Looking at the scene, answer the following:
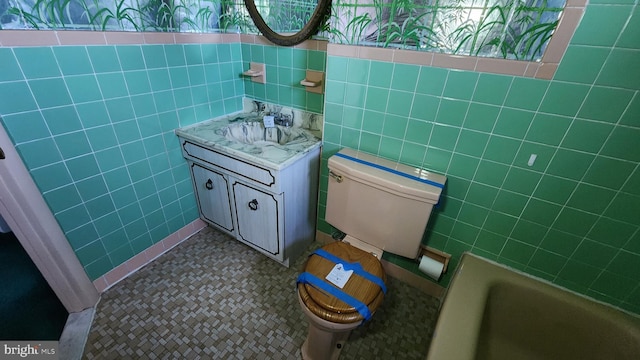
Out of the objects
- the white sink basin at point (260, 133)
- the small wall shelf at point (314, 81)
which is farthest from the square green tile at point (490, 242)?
the small wall shelf at point (314, 81)

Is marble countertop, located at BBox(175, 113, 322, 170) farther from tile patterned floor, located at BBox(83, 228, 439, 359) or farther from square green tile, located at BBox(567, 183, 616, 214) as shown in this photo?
square green tile, located at BBox(567, 183, 616, 214)

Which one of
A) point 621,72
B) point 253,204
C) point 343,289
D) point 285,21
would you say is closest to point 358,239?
point 343,289

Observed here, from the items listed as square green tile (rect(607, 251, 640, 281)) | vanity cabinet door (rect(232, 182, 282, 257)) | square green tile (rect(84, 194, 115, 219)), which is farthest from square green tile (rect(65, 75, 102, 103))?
square green tile (rect(607, 251, 640, 281))

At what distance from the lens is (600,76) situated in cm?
85

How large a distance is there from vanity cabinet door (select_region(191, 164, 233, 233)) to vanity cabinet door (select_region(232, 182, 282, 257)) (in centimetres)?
9

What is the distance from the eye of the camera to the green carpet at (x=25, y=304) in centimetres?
133

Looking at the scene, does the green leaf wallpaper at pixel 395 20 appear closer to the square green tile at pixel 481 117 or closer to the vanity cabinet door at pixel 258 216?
the square green tile at pixel 481 117

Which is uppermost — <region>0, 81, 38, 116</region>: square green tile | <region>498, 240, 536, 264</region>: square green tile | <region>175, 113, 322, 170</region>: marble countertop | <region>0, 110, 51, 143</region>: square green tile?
<region>0, 81, 38, 116</region>: square green tile

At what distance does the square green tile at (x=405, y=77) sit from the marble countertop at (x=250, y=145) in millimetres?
532

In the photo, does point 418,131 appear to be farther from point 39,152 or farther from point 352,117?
point 39,152

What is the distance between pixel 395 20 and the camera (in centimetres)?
110

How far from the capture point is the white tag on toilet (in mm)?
1109

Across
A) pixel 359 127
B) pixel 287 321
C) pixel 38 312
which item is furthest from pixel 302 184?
pixel 38 312

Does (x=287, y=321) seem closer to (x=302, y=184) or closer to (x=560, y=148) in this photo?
(x=302, y=184)
